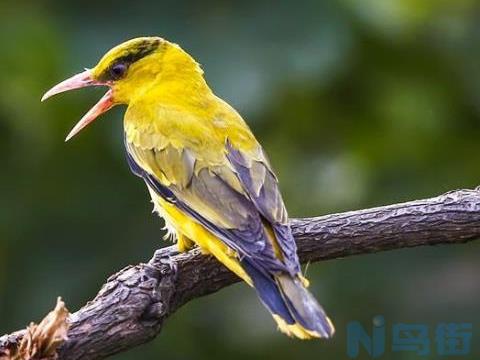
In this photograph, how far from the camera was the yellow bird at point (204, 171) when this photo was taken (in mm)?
4676

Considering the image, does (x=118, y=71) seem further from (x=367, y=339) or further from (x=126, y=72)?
(x=367, y=339)

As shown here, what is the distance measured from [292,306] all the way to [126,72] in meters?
1.54

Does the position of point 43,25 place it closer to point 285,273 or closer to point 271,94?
point 271,94

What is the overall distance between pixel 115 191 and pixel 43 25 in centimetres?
87

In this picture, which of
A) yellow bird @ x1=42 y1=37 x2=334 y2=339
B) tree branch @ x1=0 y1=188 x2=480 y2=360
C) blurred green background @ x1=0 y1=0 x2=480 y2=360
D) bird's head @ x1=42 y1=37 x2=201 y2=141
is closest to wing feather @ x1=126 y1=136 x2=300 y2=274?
yellow bird @ x1=42 y1=37 x2=334 y2=339

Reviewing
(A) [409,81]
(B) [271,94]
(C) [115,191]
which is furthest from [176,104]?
(A) [409,81]

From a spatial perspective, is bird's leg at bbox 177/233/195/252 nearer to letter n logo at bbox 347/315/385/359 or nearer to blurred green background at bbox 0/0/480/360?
blurred green background at bbox 0/0/480/360

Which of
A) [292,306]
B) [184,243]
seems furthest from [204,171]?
[292,306]

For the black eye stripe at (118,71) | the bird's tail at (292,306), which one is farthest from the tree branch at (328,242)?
the black eye stripe at (118,71)

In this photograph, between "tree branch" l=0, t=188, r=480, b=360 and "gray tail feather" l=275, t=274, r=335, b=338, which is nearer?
"gray tail feather" l=275, t=274, r=335, b=338

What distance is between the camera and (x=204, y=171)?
5.21m

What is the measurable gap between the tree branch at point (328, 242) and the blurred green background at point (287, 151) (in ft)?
5.10

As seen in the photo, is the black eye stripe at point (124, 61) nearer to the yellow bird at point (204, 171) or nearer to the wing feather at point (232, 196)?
the yellow bird at point (204, 171)

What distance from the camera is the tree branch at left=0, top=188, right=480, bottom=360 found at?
4.77m
